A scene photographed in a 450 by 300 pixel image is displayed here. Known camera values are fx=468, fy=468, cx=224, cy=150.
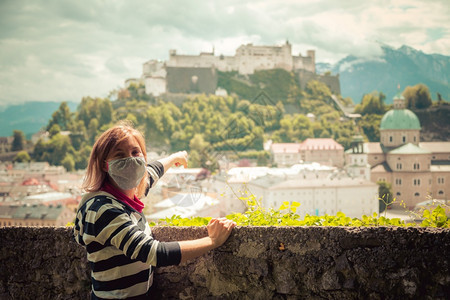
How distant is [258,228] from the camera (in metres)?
1.83

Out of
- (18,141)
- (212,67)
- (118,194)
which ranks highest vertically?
(212,67)

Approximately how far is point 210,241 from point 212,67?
64.6 meters

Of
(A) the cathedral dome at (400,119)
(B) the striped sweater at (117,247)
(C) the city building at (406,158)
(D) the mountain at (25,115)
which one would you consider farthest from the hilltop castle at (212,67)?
(B) the striped sweater at (117,247)

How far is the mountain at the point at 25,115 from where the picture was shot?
325 ft

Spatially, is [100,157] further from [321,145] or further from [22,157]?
[22,157]

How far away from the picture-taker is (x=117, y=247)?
1.47m

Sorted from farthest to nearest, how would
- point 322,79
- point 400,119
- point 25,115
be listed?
1. point 25,115
2. point 322,79
3. point 400,119

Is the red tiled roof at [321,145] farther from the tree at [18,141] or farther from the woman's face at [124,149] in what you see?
the woman's face at [124,149]

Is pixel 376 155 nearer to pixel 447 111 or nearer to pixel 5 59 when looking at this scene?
pixel 447 111

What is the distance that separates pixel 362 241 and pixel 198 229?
0.63m

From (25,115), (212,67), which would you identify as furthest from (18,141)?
(25,115)

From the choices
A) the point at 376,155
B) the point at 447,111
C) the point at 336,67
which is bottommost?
the point at 376,155

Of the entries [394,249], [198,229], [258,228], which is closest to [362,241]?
[394,249]

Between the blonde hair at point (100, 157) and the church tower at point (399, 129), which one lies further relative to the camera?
the church tower at point (399, 129)
